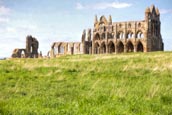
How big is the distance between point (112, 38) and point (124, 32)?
13.3ft

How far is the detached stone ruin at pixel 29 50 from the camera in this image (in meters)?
107

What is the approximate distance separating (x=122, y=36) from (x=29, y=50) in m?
31.8

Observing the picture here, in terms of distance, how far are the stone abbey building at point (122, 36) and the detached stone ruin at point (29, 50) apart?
12524 millimetres

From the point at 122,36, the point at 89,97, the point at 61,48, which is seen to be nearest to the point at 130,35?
the point at 122,36

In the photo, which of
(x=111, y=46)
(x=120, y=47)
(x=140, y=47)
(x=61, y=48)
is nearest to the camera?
(x=140, y=47)

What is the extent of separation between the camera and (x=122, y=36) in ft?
306

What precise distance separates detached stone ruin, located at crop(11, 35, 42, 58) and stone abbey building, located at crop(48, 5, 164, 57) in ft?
41.1

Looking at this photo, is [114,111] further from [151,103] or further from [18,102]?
[18,102]

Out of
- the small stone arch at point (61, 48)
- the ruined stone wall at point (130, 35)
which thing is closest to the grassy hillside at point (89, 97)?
the ruined stone wall at point (130, 35)

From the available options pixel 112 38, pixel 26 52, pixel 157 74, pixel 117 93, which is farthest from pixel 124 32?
pixel 117 93

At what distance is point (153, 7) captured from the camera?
92312mm

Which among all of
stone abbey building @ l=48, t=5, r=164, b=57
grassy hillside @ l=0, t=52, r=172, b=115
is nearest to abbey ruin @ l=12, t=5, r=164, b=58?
stone abbey building @ l=48, t=5, r=164, b=57

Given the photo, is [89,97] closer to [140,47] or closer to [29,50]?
[140,47]

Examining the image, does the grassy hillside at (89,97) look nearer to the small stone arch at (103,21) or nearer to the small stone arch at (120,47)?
the small stone arch at (120,47)
